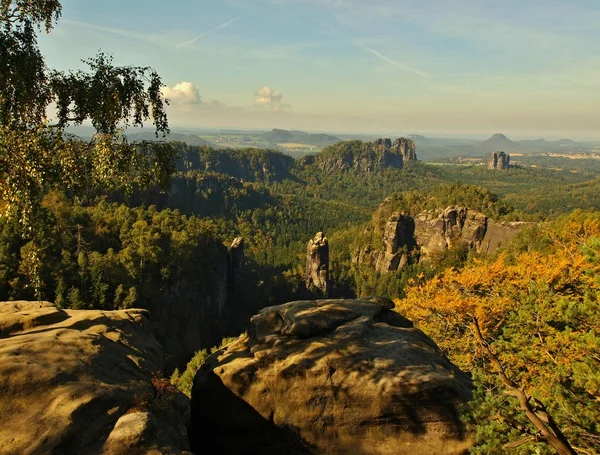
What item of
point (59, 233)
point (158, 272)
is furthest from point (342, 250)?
point (59, 233)

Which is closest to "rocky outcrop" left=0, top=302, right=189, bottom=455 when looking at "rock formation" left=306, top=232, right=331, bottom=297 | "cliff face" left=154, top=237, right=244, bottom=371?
"cliff face" left=154, top=237, right=244, bottom=371

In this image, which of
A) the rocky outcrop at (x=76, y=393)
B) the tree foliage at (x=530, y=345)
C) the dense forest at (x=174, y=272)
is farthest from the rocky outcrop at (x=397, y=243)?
the rocky outcrop at (x=76, y=393)

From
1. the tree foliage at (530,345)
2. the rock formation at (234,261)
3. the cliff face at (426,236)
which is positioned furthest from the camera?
the cliff face at (426,236)

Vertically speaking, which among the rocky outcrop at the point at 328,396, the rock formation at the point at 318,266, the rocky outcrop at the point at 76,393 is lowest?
the rock formation at the point at 318,266

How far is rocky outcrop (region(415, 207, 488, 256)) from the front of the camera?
11031cm

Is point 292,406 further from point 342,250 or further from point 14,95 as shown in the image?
point 342,250

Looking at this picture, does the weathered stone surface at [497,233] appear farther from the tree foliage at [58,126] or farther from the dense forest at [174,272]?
the tree foliage at [58,126]

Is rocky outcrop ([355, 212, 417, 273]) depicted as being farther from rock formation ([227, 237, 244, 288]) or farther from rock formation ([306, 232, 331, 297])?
rock formation ([227, 237, 244, 288])

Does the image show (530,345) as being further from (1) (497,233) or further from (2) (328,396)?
(1) (497,233)

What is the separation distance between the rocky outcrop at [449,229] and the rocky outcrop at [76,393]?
110 meters

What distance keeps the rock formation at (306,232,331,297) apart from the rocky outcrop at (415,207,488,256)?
39580 millimetres

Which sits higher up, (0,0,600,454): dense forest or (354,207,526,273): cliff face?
(0,0,600,454): dense forest

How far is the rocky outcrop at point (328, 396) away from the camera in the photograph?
14.9m

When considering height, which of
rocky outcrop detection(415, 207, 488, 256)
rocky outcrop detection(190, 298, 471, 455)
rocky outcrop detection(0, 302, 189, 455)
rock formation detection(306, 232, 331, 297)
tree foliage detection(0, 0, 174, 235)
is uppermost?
tree foliage detection(0, 0, 174, 235)
